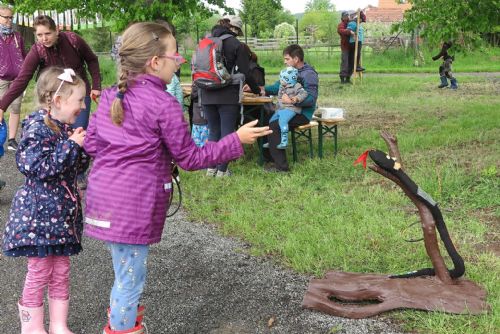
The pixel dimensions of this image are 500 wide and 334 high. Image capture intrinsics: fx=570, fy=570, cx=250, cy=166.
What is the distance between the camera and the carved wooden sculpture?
3.22m

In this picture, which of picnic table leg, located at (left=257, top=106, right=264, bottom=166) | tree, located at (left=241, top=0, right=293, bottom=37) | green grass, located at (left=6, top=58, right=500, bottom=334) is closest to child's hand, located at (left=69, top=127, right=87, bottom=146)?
green grass, located at (left=6, top=58, right=500, bottom=334)

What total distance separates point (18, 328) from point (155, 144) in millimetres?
1545

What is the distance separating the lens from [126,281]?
258 cm

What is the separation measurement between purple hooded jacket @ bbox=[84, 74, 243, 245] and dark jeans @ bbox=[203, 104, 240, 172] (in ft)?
11.9

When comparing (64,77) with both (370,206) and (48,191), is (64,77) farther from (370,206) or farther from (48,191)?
(370,206)

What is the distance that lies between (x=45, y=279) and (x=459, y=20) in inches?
217

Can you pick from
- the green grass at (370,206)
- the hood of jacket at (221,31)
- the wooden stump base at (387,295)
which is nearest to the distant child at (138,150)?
the wooden stump base at (387,295)

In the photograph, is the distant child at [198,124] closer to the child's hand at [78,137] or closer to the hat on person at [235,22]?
the hat on person at [235,22]

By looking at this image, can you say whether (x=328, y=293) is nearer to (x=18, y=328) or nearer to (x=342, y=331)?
(x=342, y=331)

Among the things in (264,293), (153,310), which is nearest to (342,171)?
(264,293)

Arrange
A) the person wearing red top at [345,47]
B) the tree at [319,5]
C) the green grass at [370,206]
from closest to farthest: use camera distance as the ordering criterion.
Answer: the green grass at [370,206] → the person wearing red top at [345,47] → the tree at [319,5]

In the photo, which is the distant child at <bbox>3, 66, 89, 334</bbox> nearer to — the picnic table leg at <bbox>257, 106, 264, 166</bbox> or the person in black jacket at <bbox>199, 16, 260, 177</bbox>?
the person in black jacket at <bbox>199, 16, 260, 177</bbox>

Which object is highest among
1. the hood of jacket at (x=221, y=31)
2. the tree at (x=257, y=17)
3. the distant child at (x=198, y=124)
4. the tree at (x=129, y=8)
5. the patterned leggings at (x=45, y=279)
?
the tree at (x=257, y=17)

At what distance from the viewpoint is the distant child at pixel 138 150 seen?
2453mm
